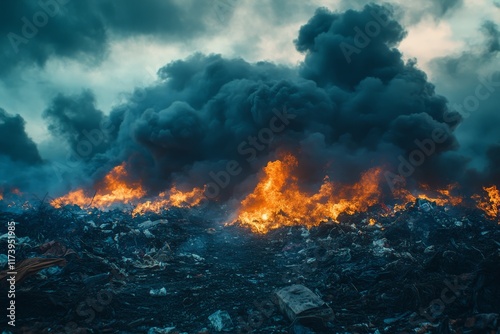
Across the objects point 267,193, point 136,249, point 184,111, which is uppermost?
point 184,111

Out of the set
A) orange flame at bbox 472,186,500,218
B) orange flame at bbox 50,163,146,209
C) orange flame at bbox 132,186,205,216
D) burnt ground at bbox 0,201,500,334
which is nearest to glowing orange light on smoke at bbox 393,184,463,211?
orange flame at bbox 472,186,500,218

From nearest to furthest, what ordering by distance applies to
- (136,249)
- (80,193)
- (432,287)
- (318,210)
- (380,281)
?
1. (432,287)
2. (380,281)
3. (136,249)
4. (318,210)
5. (80,193)

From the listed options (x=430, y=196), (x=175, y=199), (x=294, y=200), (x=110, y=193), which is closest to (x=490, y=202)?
(x=430, y=196)

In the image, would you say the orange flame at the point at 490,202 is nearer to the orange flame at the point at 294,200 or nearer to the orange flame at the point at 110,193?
the orange flame at the point at 294,200

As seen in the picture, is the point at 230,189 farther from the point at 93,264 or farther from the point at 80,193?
the point at 93,264

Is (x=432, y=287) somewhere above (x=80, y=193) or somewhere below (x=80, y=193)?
below

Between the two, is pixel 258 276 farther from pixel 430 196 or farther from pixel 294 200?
pixel 430 196

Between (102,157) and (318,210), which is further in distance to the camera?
(102,157)

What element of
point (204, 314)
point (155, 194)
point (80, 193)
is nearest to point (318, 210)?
point (204, 314)
